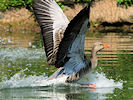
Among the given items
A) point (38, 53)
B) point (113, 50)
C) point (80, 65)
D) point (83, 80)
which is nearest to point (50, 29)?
point (80, 65)

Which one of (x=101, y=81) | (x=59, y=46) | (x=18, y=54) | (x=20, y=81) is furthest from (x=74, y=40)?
(x=18, y=54)

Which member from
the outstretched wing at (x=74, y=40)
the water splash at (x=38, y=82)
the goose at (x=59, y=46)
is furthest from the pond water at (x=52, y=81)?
the outstretched wing at (x=74, y=40)

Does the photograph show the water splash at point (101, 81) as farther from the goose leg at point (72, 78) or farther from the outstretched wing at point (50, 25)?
the outstretched wing at point (50, 25)

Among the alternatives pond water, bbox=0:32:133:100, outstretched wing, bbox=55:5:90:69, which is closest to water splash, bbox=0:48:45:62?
pond water, bbox=0:32:133:100

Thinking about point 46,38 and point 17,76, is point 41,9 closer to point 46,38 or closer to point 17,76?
point 46,38

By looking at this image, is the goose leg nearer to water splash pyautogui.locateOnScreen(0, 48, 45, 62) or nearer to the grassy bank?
water splash pyautogui.locateOnScreen(0, 48, 45, 62)

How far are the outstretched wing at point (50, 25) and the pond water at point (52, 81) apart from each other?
2.25ft

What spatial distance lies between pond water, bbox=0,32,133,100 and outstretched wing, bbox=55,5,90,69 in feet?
1.73

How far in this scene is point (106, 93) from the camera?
7656 millimetres

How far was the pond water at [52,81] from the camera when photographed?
750 centimetres

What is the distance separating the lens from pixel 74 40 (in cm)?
785

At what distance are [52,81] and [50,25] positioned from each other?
Answer: 4.09ft

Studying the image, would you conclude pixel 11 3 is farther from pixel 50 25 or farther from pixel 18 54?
pixel 50 25

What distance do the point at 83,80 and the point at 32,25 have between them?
1209cm
